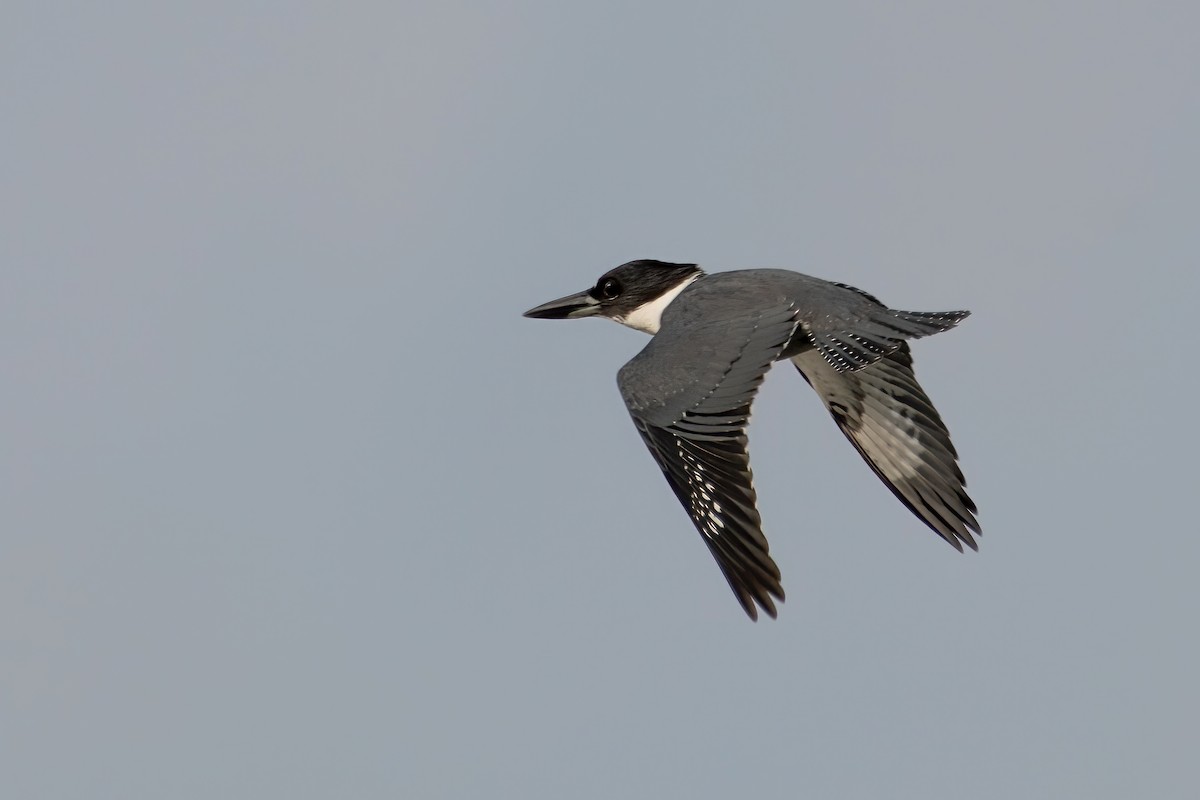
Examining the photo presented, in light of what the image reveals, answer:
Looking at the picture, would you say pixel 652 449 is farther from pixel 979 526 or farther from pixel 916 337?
pixel 979 526

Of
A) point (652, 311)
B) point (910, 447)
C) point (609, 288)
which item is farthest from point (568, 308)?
point (910, 447)

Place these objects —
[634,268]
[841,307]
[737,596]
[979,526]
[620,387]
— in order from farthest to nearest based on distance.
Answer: [634,268] → [979,526] → [841,307] → [620,387] → [737,596]

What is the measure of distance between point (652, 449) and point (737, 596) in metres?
1.21

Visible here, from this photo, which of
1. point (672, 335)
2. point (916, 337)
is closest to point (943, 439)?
point (916, 337)

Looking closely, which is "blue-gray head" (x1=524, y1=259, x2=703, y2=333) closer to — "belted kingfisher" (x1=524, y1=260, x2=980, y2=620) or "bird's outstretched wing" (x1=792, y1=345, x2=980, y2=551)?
"belted kingfisher" (x1=524, y1=260, x2=980, y2=620)

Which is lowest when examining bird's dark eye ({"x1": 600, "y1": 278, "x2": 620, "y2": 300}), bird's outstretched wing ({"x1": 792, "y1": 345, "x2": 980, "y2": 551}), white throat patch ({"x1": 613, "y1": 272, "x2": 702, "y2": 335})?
bird's outstretched wing ({"x1": 792, "y1": 345, "x2": 980, "y2": 551})

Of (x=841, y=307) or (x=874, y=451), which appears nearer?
(x=841, y=307)

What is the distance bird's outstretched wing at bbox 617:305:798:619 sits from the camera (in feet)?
37.7

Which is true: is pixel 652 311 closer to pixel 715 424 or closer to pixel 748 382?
pixel 748 382

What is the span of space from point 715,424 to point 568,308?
166 inches

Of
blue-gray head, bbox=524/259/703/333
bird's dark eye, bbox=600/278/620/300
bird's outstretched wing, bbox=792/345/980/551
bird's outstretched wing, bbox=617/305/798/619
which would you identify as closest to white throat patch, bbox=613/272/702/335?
blue-gray head, bbox=524/259/703/333

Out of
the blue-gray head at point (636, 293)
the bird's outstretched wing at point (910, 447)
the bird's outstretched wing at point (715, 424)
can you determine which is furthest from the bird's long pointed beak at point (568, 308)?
the bird's outstretched wing at point (715, 424)

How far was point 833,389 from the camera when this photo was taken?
48.9 ft

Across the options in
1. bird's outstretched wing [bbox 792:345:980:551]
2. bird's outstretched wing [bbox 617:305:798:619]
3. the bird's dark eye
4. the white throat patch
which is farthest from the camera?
the bird's dark eye
